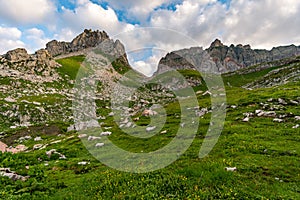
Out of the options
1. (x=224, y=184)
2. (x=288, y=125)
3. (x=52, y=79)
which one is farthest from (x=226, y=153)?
(x=52, y=79)

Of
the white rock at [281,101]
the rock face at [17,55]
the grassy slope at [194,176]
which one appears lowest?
the grassy slope at [194,176]

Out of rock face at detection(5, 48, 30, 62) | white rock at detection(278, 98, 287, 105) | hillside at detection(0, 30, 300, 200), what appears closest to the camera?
hillside at detection(0, 30, 300, 200)

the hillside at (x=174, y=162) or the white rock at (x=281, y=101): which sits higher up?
the white rock at (x=281, y=101)

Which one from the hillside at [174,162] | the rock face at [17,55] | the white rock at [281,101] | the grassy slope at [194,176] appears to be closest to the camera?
the grassy slope at [194,176]

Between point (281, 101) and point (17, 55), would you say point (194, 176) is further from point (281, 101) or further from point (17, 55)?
point (17, 55)

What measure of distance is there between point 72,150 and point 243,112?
989 inches

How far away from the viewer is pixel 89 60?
16500cm

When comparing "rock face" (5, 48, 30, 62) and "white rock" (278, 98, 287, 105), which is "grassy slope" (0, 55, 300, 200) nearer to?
"white rock" (278, 98, 287, 105)

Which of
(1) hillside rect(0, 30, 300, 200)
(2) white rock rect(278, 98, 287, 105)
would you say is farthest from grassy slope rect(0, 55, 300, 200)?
(2) white rock rect(278, 98, 287, 105)

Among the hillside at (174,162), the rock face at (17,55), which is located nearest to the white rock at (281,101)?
the hillside at (174,162)

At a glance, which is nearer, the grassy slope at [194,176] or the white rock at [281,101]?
the grassy slope at [194,176]

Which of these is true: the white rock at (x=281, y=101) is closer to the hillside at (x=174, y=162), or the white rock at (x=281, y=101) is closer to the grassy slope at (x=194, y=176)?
the hillside at (x=174, y=162)

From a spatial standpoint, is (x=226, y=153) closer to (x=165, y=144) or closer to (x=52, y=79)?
(x=165, y=144)

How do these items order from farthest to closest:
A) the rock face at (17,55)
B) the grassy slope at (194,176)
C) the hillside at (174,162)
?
the rock face at (17,55) → the hillside at (174,162) → the grassy slope at (194,176)
